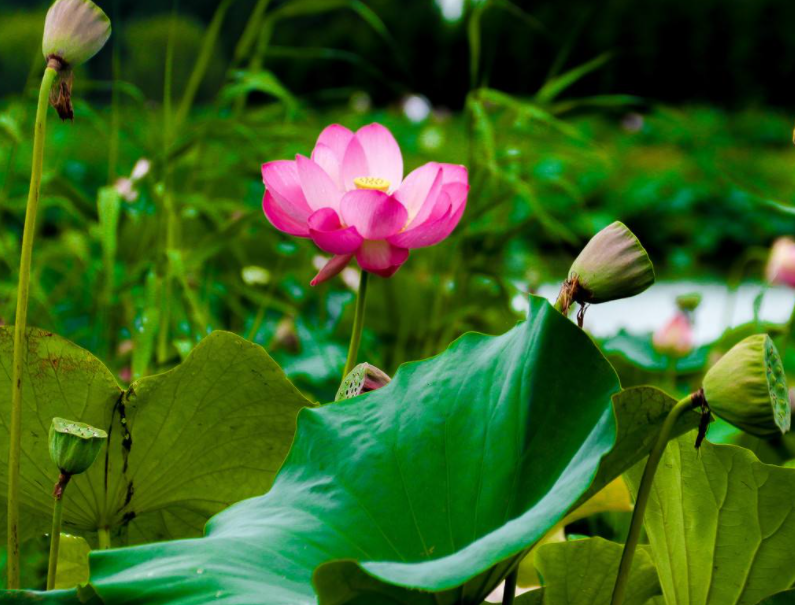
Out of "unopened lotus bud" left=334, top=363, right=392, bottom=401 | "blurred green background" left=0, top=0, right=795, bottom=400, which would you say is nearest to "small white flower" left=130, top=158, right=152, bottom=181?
"blurred green background" left=0, top=0, right=795, bottom=400

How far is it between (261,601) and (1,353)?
0.20m

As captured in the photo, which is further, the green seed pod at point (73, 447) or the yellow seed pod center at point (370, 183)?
the yellow seed pod center at point (370, 183)

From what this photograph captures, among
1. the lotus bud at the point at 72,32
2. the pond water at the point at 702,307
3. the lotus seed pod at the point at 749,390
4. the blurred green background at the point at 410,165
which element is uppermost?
the lotus bud at the point at 72,32

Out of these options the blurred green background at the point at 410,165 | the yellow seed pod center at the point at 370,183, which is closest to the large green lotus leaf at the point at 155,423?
the yellow seed pod center at the point at 370,183

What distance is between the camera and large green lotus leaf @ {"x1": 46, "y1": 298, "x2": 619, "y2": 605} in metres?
0.31

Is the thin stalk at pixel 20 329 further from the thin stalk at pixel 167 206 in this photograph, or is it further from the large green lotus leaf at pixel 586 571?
the thin stalk at pixel 167 206

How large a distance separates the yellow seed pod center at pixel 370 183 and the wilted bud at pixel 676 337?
676mm

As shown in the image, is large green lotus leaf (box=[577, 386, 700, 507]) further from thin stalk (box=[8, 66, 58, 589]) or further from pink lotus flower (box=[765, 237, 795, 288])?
pink lotus flower (box=[765, 237, 795, 288])

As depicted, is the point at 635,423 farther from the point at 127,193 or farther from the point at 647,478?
the point at 127,193

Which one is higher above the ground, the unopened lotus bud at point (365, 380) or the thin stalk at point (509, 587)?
the unopened lotus bud at point (365, 380)

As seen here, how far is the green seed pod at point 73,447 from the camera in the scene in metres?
0.35

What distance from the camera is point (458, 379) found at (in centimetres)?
39

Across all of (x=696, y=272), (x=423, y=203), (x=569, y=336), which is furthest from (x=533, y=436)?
(x=696, y=272)

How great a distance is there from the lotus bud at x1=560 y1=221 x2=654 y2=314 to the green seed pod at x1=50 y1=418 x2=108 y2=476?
0.65 ft
